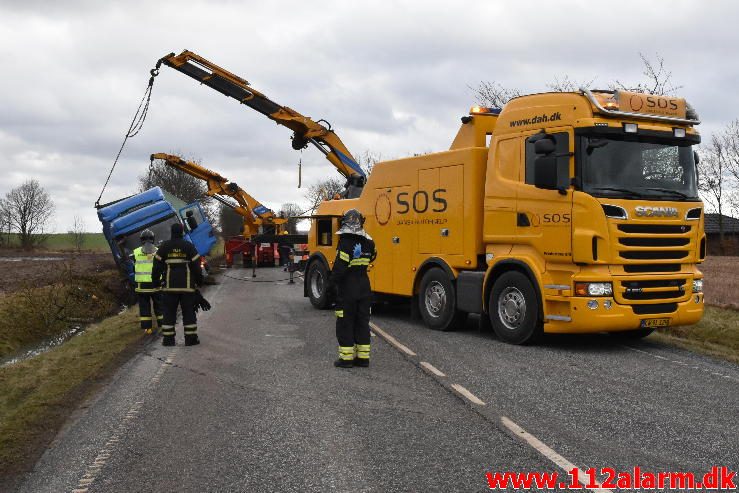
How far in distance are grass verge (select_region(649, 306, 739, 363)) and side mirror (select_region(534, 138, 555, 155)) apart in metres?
3.37

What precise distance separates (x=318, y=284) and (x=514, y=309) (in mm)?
6237

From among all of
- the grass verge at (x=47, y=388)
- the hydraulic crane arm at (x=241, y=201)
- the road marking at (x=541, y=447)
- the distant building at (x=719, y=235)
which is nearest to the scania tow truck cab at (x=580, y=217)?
the road marking at (x=541, y=447)

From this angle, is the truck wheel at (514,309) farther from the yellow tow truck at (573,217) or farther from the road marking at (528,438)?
the road marking at (528,438)

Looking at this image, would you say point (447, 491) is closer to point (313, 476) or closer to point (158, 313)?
point (313, 476)

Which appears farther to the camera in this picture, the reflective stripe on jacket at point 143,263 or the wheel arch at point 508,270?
the reflective stripe on jacket at point 143,263

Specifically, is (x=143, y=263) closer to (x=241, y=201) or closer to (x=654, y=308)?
(x=654, y=308)

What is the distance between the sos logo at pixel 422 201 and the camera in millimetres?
11023

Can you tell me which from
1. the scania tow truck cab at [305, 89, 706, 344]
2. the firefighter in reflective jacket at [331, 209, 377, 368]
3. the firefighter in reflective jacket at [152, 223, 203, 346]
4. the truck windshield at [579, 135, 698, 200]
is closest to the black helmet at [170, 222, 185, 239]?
the firefighter in reflective jacket at [152, 223, 203, 346]

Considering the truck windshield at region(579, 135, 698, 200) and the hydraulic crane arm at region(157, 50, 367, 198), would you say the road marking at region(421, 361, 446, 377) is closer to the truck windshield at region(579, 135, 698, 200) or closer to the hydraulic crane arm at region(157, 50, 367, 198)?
the truck windshield at region(579, 135, 698, 200)

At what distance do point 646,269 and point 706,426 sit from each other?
3.80 metres

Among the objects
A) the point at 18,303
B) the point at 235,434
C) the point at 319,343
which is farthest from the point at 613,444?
the point at 18,303

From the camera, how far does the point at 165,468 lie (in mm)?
4504

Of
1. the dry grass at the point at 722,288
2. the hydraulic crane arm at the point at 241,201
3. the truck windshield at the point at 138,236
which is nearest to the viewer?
the dry grass at the point at 722,288

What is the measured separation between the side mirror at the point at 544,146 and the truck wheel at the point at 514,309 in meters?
1.75
